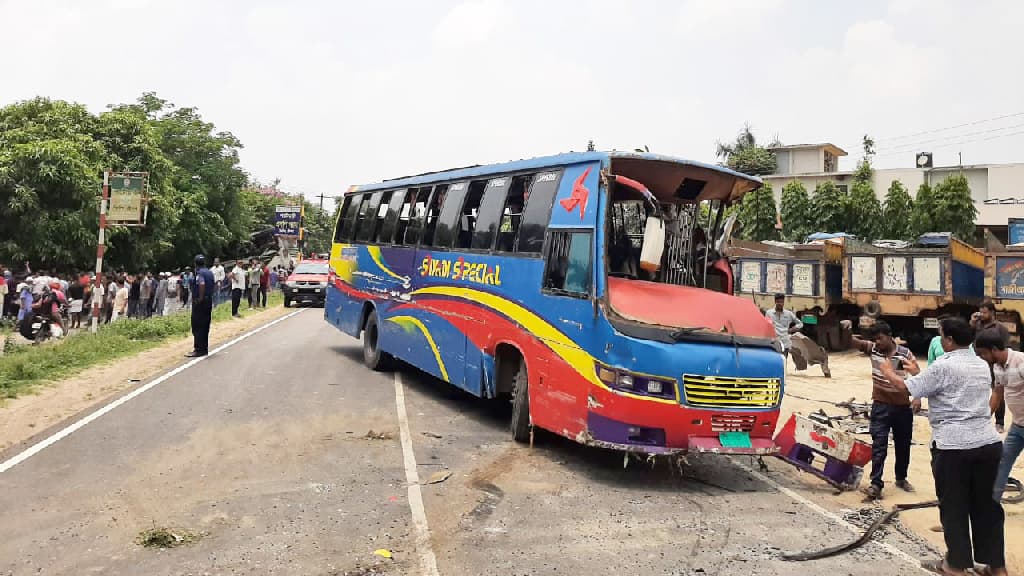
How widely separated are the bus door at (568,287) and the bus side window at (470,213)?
1.96 metres

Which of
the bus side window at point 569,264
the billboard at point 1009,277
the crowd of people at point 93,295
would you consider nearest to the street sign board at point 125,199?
the crowd of people at point 93,295

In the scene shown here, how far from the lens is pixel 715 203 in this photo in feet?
30.0

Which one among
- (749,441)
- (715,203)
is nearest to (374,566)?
(749,441)

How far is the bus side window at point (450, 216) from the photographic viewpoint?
1070 centimetres

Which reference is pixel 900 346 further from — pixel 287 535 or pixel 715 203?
pixel 287 535

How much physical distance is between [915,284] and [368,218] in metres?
11.9

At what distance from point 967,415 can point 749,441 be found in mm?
2215

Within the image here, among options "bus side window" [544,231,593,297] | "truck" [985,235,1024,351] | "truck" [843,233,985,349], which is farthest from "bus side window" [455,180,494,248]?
"truck" [985,235,1024,351]

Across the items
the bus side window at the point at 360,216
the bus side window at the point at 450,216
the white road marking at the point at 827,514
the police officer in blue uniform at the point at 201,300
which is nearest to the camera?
the white road marking at the point at 827,514

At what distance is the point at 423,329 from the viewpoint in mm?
11375

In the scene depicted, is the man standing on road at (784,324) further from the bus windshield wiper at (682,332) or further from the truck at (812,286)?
the bus windshield wiper at (682,332)

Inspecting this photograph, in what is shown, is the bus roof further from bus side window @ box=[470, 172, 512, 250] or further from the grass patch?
the grass patch

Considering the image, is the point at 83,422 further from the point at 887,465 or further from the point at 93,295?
the point at 93,295

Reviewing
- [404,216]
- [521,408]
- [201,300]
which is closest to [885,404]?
[521,408]
